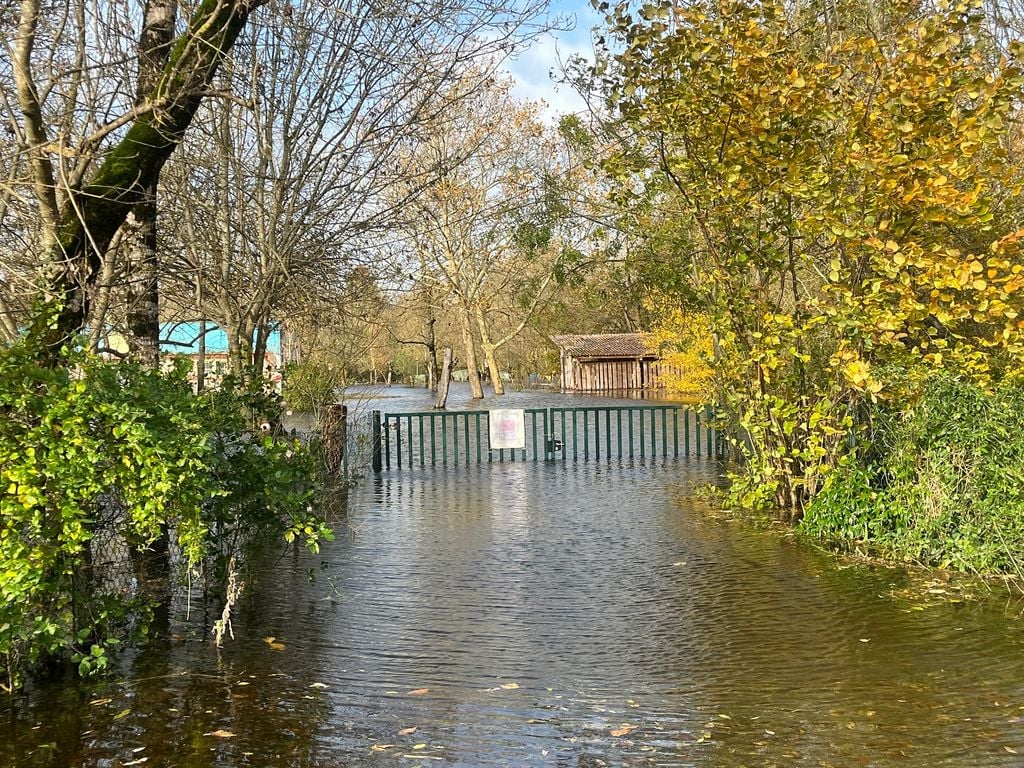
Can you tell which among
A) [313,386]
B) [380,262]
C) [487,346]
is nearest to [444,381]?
[487,346]

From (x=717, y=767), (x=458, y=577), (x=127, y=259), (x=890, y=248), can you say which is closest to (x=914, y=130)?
(x=890, y=248)

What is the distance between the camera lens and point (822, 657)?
6.37 meters

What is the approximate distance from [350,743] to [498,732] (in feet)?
2.67

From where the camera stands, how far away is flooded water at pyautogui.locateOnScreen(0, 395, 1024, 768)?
193 inches

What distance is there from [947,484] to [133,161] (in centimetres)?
744

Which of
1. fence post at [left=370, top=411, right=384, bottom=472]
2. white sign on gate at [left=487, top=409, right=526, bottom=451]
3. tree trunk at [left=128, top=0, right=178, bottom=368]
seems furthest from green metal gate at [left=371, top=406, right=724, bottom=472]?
tree trunk at [left=128, top=0, right=178, bottom=368]

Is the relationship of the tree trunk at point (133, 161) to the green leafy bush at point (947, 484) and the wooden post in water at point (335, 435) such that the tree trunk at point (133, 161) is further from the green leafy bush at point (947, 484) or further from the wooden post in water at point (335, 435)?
the green leafy bush at point (947, 484)

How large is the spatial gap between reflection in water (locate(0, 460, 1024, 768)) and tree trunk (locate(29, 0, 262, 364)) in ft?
8.63

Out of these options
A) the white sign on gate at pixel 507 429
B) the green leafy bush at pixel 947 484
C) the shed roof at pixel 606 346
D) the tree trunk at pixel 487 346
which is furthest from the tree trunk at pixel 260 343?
the shed roof at pixel 606 346

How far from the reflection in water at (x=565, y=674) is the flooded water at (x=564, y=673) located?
0.06 ft

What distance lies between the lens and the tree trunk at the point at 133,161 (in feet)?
21.7

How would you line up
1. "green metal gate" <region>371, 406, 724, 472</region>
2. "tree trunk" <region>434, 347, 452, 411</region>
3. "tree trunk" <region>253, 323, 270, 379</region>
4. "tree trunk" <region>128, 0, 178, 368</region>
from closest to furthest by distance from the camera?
"tree trunk" <region>128, 0, 178, 368</region>
"tree trunk" <region>253, 323, 270, 379</region>
"green metal gate" <region>371, 406, 724, 472</region>
"tree trunk" <region>434, 347, 452, 411</region>

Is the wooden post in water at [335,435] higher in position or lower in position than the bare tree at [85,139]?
lower

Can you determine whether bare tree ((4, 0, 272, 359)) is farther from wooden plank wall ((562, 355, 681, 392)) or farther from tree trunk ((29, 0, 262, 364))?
wooden plank wall ((562, 355, 681, 392))
